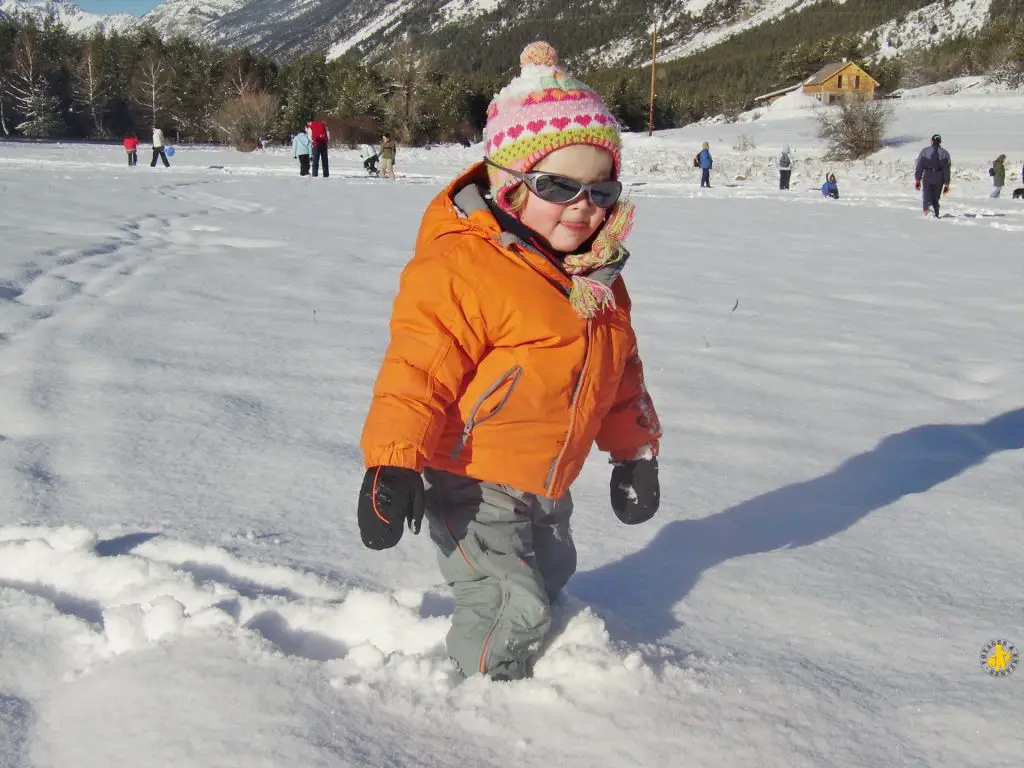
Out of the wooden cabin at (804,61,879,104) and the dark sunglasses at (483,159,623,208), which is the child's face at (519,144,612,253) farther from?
the wooden cabin at (804,61,879,104)

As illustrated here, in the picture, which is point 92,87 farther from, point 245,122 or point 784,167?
point 784,167

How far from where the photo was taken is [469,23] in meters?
184

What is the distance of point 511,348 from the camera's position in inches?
63.8

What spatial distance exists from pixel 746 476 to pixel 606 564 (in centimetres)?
83

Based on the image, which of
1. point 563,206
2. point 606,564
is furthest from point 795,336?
point 563,206

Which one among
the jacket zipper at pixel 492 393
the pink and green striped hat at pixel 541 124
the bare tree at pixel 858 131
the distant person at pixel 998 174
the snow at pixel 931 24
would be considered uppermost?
the snow at pixel 931 24

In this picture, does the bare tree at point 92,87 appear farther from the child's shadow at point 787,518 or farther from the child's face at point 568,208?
the child's face at point 568,208

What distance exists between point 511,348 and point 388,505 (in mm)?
389

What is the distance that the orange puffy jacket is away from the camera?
155cm

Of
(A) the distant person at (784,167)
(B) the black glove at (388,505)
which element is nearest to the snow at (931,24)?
(A) the distant person at (784,167)

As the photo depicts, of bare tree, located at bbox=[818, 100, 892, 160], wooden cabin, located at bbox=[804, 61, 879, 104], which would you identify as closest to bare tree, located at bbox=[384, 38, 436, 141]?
bare tree, located at bbox=[818, 100, 892, 160]

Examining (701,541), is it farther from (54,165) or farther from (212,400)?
(54,165)

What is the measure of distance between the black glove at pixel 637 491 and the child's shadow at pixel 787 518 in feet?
0.71

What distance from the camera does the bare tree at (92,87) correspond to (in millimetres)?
41188
